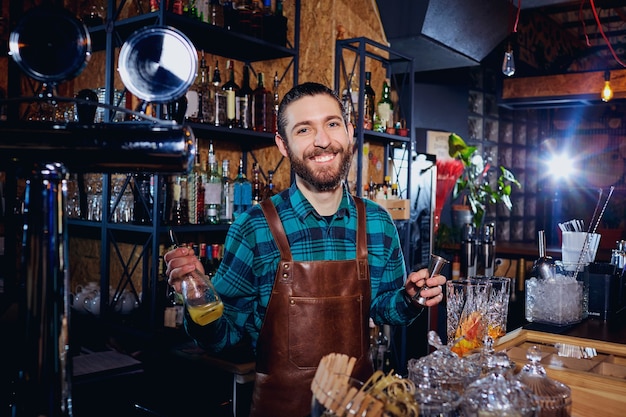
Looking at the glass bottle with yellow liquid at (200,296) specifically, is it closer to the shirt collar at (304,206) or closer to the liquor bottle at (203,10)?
the shirt collar at (304,206)

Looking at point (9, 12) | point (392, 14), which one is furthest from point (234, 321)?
point (392, 14)

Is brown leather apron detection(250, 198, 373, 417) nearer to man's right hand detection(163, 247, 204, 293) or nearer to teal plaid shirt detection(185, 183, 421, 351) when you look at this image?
teal plaid shirt detection(185, 183, 421, 351)

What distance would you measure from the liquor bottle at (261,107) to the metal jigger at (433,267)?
1.86 meters

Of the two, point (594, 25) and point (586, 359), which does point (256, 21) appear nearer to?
point (586, 359)

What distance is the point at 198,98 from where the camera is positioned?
116 inches

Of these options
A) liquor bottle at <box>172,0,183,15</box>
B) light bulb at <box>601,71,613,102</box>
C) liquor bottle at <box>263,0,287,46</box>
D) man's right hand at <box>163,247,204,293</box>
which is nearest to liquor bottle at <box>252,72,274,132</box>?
liquor bottle at <box>263,0,287,46</box>

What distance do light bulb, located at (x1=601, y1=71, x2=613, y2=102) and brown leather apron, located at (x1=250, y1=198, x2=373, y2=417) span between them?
200 inches

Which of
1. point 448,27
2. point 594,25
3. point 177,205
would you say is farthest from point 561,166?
point 177,205

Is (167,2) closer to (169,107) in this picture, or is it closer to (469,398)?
(169,107)

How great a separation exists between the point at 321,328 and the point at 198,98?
157 cm

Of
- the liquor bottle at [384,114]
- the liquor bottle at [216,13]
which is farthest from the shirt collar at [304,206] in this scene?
the liquor bottle at [384,114]

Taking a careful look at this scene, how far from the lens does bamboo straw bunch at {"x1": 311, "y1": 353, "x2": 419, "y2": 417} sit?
2.89 feet

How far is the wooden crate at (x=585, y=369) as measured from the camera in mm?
1424

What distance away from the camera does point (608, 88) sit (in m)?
5.94
